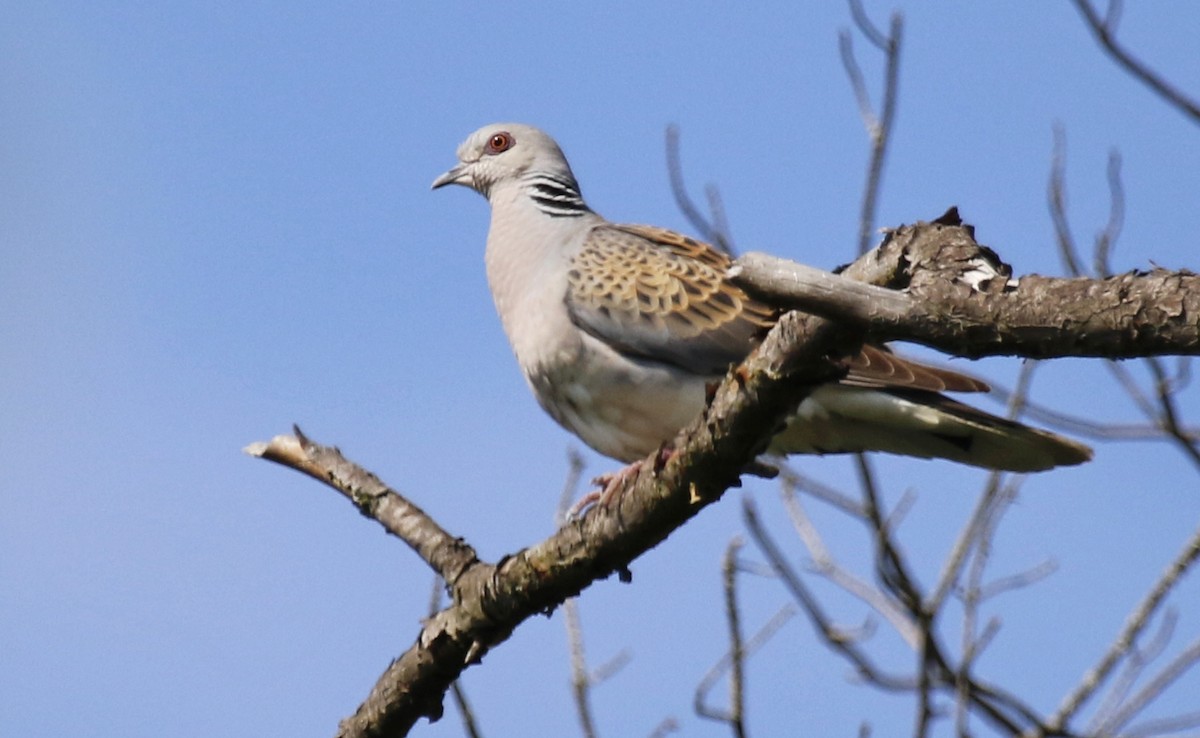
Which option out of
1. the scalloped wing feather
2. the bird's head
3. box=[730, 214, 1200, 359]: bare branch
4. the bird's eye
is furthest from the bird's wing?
box=[730, 214, 1200, 359]: bare branch

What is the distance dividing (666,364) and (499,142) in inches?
69.6

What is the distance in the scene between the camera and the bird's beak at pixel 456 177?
6297 millimetres

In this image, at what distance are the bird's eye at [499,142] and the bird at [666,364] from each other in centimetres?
93

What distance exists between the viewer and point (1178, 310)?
7.79 feet

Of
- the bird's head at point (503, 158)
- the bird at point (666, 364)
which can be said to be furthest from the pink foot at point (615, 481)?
the bird's head at point (503, 158)

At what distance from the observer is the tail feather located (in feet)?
14.1

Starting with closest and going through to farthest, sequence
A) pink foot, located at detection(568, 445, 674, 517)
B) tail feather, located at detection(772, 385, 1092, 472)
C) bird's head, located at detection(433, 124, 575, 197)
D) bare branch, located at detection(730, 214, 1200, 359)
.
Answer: bare branch, located at detection(730, 214, 1200, 359) < pink foot, located at detection(568, 445, 674, 517) < tail feather, located at detection(772, 385, 1092, 472) < bird's head, located at detection(433, 124, 575, 197)

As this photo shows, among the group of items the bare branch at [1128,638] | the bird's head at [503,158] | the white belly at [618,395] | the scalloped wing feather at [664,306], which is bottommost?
the bare branch at [1128,638]

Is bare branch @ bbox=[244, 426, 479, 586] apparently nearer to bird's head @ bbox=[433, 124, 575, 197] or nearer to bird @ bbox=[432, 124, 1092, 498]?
bird @ bbox=[432, 124, 1092, 498]

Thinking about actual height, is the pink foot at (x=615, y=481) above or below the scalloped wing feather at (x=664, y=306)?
below

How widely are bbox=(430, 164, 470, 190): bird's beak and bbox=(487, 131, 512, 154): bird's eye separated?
0.15m

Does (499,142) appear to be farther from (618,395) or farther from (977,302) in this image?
(977,302)

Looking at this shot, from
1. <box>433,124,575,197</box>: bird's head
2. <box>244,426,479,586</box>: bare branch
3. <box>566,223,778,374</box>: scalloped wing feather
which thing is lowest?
<box>244,426,479,586</box>: bare branch

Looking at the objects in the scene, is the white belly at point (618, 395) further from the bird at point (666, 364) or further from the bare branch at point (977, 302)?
→ the bare branch at point (977, 302)
